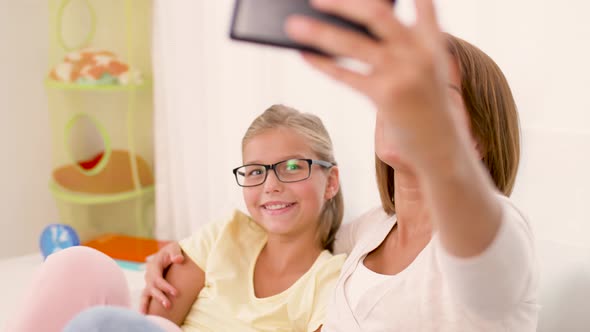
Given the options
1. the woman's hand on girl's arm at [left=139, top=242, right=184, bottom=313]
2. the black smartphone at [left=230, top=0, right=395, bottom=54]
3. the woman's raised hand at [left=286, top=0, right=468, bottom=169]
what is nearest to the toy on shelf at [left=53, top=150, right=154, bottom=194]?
the woman's hand on girl's arm at [left=139, top=242, right=184, bottom=313]

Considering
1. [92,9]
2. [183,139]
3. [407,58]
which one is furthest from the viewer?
[92,9]

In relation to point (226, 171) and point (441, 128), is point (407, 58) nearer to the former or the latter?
point (441, 128)

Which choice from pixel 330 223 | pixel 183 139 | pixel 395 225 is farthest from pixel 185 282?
pixel 183 139

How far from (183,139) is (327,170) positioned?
74 cm

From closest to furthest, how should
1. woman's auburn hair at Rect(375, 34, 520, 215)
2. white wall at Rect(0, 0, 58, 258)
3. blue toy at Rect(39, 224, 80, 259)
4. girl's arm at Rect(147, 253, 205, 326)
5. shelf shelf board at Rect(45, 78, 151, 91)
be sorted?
woman's auburn hair at Rect(375, 34, 520, 215)
girl's arm at Rect(147, 253, 205, 326)
blue toy at Rect(39, 224, 80, 259)
shelf shelf board at Rect(45, 78, 151, 91)
white wall at Rect(0, 0, 58, 258)

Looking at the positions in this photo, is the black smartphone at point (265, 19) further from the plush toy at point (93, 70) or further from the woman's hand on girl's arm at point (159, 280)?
the plush toy at point (93, 70)

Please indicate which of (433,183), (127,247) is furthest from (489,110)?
(127,247)

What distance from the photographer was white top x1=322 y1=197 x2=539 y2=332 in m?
0.63

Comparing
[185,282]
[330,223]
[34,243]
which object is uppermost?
[330,223]

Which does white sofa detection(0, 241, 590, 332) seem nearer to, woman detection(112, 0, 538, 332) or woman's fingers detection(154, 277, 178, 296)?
woman detection(112, 0, 538, 332)

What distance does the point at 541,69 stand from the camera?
1.15 metres

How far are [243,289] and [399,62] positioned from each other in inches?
36.4

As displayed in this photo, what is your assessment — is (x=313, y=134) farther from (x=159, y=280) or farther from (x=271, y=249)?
(x=159, y=280)

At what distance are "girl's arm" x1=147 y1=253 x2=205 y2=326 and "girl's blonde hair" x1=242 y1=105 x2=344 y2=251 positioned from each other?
272mm
